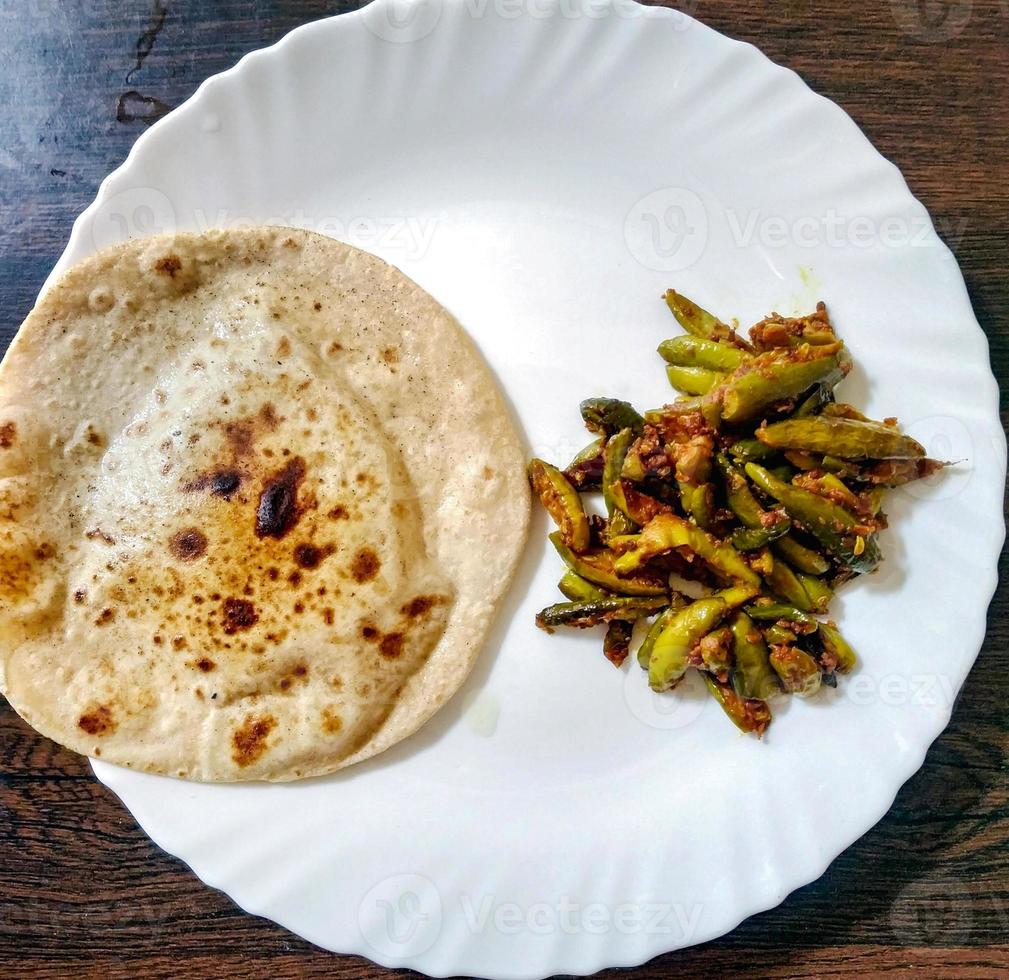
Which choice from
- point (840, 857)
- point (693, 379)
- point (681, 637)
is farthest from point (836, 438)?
point (840, 857)

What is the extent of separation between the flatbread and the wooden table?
64 cm

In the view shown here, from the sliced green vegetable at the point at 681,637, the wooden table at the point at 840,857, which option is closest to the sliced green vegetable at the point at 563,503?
the sliced green vegetable at the point at 681,637

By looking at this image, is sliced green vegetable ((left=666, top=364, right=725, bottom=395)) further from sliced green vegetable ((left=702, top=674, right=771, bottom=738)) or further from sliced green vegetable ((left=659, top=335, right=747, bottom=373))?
sliced green vegetable ((left=702, top=674, right=771, bottom=738))

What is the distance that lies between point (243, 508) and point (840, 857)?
8.80 feet

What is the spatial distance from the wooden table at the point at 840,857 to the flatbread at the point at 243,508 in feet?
2.11

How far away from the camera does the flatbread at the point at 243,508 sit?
279cm

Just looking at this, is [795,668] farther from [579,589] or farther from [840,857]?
[840,857]

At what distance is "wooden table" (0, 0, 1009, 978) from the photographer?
10.0 feet

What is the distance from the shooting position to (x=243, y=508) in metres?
2.82

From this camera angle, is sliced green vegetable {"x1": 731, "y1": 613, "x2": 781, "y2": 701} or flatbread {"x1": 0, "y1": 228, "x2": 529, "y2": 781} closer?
sliced green vegetable {"x1": 731, "y1": 613, "x2": 781, "y2": 701}

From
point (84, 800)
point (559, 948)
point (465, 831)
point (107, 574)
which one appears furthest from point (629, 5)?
point (84, 800)

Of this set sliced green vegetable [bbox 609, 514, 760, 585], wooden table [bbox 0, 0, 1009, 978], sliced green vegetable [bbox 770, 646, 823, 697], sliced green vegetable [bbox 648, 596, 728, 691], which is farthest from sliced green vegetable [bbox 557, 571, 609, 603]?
wooden table [bbox 0, 0, 1009, 978]

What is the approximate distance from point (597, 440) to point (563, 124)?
49.7 inches

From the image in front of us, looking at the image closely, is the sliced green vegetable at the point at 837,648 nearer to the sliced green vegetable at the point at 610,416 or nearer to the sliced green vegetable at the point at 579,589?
the sliced green vegetable at the point at 579,589
